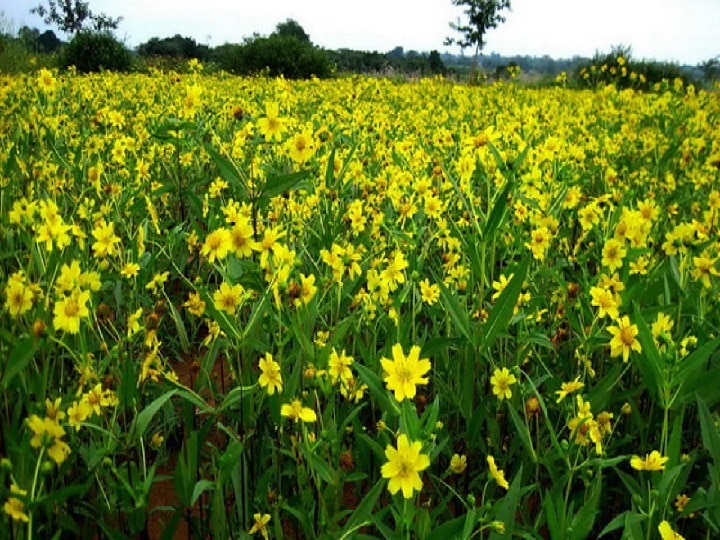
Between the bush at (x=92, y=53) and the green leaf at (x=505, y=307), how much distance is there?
16446mm

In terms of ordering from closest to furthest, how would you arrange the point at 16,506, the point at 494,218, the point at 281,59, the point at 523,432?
1. the point at 16,506
2. the point at 523,432
3. the point at 494,218
4. the point at 281,59

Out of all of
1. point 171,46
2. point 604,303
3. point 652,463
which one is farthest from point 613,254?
point 171,46

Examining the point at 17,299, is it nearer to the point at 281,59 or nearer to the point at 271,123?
the point at 271,123

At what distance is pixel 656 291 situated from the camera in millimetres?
1903

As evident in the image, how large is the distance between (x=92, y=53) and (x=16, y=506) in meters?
17.2

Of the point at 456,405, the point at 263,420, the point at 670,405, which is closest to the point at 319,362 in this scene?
the point at 263,420

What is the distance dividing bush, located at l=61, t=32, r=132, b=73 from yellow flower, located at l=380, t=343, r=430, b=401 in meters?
16.7

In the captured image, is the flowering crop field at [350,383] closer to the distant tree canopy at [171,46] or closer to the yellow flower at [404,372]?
the yellow flower at [404,372]

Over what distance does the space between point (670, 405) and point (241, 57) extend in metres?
18.6

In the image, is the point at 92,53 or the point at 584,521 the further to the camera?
the point at 92,53

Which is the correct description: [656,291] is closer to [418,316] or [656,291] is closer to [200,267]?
[418,316]

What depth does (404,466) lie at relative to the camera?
105 centimetres

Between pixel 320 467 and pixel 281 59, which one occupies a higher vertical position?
pixel 281 59

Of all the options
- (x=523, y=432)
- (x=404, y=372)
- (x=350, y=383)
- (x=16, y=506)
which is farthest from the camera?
(x=350, y=383)
